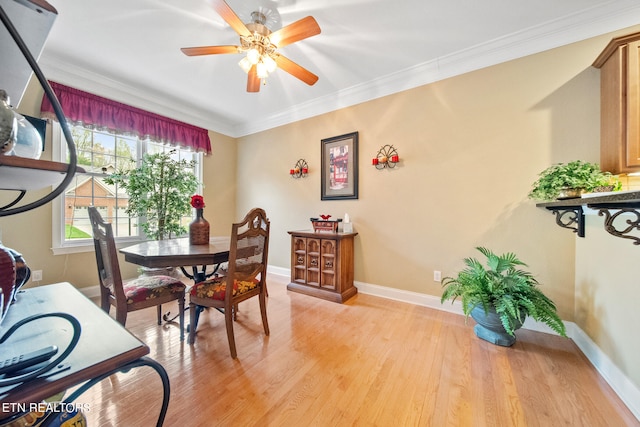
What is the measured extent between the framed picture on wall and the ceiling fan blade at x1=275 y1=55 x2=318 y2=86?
1.08 m

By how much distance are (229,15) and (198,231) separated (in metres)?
1.68

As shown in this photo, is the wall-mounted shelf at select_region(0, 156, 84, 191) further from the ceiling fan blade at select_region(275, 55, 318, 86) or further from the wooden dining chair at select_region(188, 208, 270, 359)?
the ceiling fan blade at select_region(275, 55, 318, 86)

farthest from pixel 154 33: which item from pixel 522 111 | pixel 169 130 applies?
pixel 522 111

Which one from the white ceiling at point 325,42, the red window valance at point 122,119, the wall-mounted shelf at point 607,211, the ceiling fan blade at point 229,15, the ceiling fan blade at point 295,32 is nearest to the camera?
the wall-mounted shelf at point 607,211

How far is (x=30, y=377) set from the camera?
44cm

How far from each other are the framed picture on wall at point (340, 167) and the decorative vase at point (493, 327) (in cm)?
179

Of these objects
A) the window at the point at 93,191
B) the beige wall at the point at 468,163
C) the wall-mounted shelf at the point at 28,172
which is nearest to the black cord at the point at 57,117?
the wall-mounted shelf at the point at 28,172

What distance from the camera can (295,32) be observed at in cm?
172

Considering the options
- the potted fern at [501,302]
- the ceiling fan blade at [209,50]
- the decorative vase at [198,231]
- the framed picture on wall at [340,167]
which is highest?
the ceiling fan blade at [209,50]

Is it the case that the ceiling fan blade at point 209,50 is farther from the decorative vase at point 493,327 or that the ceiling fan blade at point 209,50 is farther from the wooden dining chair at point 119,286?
the decorative vase at point 493,327

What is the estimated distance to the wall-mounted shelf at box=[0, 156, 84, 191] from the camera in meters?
0.40

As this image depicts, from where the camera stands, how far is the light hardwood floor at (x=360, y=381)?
1.24 m

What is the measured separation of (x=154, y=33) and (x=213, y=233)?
286 centimetres

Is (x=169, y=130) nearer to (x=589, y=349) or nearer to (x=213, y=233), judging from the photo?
(x=213, y=233)
